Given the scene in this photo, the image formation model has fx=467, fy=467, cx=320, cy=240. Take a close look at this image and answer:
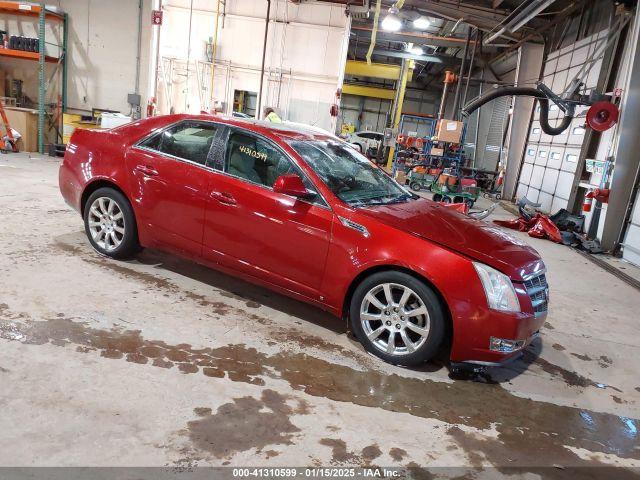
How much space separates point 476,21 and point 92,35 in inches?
420

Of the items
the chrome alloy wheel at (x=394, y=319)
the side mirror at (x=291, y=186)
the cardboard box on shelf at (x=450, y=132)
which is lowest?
the chrome alloy wheel at (x=394, y=319)

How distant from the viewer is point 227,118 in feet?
13.2

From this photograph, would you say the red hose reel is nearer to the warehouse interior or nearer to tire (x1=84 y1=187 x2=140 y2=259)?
the warehouse interior

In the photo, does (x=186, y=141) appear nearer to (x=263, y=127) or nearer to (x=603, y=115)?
(x=263, y=127)

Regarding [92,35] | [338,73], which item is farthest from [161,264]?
[92,35]

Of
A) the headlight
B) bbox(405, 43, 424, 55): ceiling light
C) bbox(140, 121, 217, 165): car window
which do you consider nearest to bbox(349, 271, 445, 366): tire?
the headlight

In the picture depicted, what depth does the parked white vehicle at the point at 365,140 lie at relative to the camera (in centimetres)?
2252

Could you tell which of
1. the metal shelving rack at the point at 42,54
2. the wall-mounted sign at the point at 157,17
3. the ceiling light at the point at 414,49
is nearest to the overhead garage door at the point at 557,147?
the ceiling light at the point at 414,49

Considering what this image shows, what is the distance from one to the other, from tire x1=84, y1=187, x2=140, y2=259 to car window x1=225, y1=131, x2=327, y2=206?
44.4 inches

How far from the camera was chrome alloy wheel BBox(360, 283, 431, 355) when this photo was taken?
3117 mm

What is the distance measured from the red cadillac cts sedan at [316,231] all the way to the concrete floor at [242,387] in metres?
0.32

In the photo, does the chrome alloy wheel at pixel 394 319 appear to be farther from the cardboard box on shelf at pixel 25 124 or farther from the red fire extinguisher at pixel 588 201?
the cardboard box on shelf at pixel 25 124

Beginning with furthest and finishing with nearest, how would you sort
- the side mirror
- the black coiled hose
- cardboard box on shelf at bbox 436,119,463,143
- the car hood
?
cardboard box on shelf at bbox 436,119,463,143 → the black coiled hose → the side mirror → the car hood

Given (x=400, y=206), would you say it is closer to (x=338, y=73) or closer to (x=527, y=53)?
(x=338, y=73)
